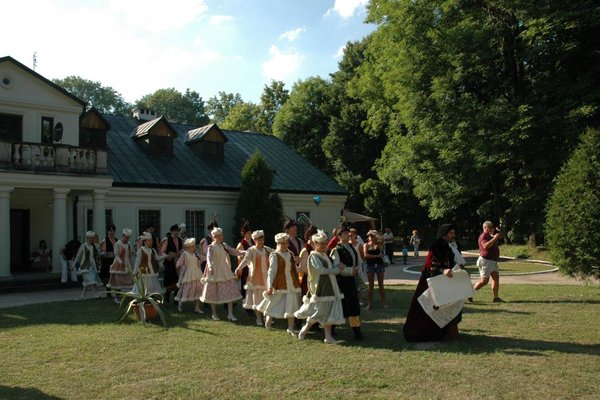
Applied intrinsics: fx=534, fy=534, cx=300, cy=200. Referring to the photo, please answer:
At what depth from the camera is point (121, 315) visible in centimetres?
1062

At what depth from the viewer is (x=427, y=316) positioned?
8.00 m

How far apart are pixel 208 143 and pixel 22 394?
20712mm

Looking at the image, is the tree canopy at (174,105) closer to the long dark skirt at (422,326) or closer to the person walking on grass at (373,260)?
the person walking on grass at (373,260)

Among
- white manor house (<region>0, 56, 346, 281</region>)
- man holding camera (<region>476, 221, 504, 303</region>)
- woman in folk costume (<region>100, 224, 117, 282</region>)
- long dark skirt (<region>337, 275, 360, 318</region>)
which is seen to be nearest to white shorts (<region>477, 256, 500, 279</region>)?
man holding camera (<region>476, 221, 504, 303</region>)

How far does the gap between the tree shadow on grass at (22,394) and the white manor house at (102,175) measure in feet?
38.6

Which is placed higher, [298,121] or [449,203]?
[298,121]

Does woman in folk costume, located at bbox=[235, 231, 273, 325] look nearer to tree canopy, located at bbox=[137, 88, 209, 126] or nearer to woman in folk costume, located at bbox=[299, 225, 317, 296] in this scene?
woman in folk costume, located at bbox=[299, 225, 317, 296]

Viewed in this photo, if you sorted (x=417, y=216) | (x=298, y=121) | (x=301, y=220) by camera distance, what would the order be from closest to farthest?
(x=301, y=220) < (x=417, y=216) < (x=298, y=121)

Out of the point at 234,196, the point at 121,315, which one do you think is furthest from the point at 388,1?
the point at 121,315

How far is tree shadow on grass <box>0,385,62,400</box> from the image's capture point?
5805 mm

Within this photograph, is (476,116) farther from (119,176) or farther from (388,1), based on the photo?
(119,176)

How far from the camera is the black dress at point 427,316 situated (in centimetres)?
798

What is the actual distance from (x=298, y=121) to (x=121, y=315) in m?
34.8

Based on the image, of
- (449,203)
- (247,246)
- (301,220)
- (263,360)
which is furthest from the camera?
(449,203)
